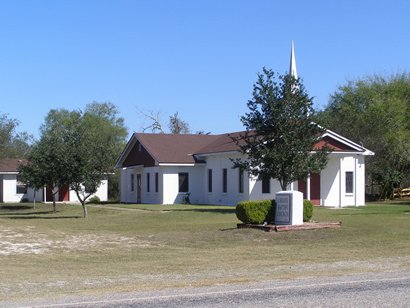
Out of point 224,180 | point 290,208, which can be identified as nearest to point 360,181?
point 224,180

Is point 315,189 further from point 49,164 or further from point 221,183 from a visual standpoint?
point 49,164

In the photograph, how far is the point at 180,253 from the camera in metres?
18.7

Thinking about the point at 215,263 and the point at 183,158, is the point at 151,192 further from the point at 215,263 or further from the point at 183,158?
the point at 215,263

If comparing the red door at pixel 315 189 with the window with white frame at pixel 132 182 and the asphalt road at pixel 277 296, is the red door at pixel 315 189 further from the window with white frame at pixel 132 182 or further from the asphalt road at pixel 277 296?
the asphalt road at pixel 277 296

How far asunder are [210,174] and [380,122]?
667 inches

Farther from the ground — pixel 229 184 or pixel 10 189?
pixel 229 184

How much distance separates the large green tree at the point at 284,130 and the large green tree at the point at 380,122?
16530 millimetres

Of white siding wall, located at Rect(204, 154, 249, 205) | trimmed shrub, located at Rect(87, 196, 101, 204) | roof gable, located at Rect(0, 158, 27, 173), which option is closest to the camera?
white siding wall, located at Rect(204, 154, 249, 205)

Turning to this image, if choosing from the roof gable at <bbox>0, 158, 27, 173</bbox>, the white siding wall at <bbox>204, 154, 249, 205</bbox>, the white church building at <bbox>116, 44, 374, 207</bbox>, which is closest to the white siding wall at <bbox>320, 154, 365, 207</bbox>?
the white church building at <bbox>116, 44, 374, 207</bbox>

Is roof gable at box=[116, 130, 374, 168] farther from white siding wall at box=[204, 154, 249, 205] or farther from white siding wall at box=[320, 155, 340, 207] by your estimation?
white siding wall at box=[320, 155, 340, 207]

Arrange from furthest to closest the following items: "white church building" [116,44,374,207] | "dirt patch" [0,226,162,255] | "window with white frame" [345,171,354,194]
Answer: "window with white frame" [345,171,354,194]
"white church building" [116,44,374,207]
"dirt patch" [0,226,162,255]

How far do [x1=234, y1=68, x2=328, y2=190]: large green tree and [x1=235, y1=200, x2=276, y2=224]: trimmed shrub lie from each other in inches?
128

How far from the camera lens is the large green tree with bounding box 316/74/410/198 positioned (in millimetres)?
50562

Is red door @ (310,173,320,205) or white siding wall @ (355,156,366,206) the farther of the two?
white siding wall @ (355,156,366,206)
